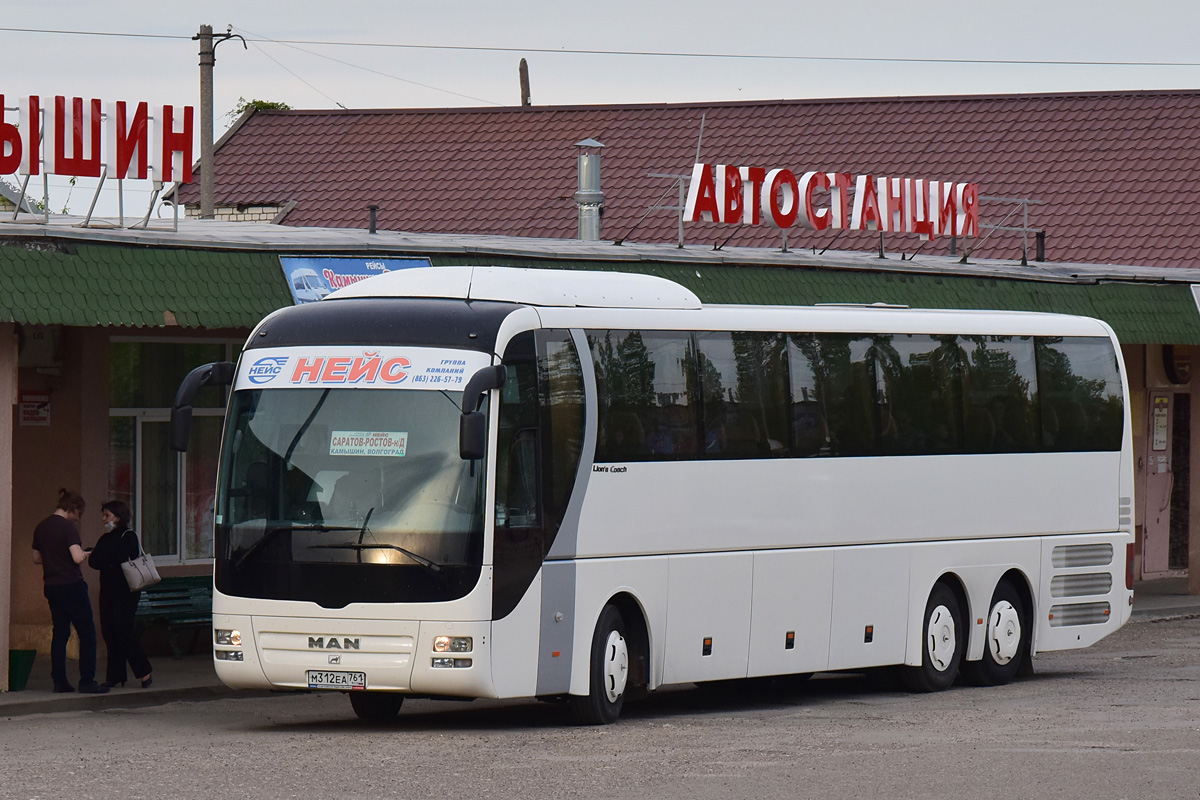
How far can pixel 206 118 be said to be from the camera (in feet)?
133

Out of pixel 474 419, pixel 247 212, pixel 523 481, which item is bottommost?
pixel 523 481

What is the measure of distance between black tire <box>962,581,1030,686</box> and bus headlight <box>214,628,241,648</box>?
7.23 metres

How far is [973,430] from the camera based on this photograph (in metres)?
17.7

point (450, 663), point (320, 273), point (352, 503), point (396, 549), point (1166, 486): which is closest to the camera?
point (450, 663)

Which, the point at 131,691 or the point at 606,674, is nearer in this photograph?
the point at 606,674

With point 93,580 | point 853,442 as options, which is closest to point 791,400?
point 853,442

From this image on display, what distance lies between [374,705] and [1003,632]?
6229 millimetres

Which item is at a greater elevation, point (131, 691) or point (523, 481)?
point (523, 481)

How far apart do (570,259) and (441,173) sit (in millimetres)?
22054

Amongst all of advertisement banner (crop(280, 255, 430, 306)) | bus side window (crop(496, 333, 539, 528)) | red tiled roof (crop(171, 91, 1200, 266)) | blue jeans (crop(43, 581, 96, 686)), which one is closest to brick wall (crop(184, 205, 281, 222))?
red tiled roof (crop(171, 91, 1200, 266))

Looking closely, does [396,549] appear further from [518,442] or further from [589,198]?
[589,198]

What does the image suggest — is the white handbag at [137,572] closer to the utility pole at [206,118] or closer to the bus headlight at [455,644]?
the bus headlight at [455,644]

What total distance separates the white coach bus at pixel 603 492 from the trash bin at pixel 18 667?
3172 mm

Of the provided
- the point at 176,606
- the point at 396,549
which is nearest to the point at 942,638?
the point at 396,549
